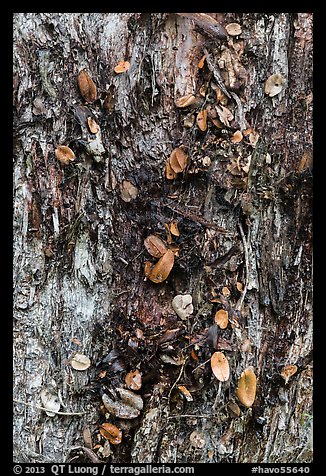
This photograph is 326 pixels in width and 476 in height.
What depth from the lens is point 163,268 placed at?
160 centimetres

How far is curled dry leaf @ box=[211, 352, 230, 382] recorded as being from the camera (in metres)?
1.58

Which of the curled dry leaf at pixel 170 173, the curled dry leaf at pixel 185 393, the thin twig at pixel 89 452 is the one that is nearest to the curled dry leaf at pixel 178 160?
the curled dry leaf at pixel 170 173

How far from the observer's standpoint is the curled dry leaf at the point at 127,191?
164 cm

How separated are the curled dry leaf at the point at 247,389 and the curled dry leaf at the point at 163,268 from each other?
48cm

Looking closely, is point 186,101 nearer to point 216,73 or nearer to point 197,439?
point 216,73

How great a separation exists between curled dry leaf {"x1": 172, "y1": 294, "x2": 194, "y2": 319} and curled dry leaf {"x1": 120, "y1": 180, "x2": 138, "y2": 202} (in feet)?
1.34

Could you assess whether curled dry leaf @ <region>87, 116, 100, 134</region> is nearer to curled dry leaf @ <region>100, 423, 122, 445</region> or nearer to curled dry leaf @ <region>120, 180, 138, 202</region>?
curled dry leaf @ <region>120, 180, 138, 202</region>

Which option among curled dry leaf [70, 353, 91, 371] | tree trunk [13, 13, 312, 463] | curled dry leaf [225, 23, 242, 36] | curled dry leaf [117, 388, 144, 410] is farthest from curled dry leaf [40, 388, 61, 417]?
curled dry leaf [225, 23, 242, 36]

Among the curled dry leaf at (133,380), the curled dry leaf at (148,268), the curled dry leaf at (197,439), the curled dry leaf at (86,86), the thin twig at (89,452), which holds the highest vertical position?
the curled dry leaf at (86,86)

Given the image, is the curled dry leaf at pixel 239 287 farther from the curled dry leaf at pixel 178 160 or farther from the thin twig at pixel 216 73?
the thin twig at pixel 216 73

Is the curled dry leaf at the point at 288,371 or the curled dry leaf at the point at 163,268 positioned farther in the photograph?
the curled dry leaf at the point at 288,371

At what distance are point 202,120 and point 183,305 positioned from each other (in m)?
0.69

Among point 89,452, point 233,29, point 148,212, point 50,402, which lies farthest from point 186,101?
point 89,452

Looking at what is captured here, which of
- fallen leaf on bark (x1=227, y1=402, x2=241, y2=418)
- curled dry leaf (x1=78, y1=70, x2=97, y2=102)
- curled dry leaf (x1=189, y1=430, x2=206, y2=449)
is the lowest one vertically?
curled dry leaf (x1=189, y1=430, x2=206, y2=449)
